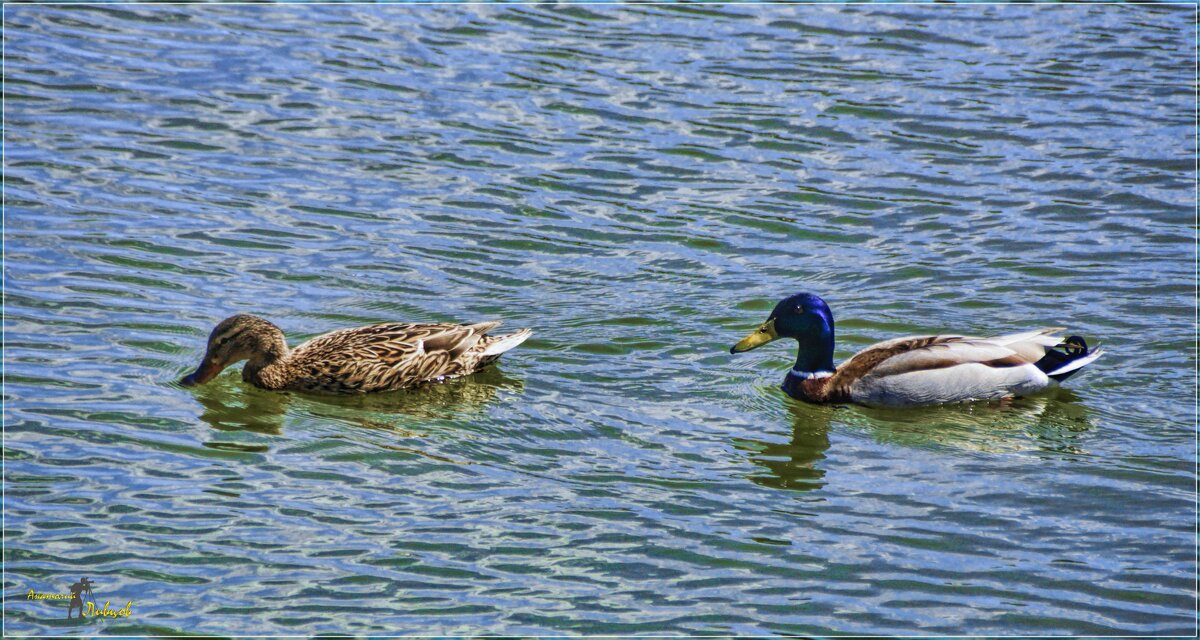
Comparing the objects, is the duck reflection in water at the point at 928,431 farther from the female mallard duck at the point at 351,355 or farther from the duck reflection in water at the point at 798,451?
the female mallard duck at the point at 351,355

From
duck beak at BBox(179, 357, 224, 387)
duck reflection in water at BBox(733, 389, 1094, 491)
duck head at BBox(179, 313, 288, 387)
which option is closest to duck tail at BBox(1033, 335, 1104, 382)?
duck reflection in water at BBox(733, 389, 1094, 491)

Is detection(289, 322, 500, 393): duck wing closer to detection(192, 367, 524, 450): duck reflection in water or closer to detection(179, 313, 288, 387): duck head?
detection(192, 367, 524, 450): duck reflection in water

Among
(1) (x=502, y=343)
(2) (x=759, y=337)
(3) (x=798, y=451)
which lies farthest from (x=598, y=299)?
(3) (x=798, y=451)

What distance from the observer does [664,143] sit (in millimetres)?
16000

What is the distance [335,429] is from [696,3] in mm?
11606

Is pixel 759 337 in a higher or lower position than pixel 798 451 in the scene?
higher

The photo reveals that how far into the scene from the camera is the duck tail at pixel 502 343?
11164mm

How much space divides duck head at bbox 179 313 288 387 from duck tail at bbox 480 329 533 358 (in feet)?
5.02

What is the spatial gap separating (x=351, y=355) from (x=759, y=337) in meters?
3.08

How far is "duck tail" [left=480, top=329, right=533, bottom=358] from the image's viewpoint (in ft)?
36.6

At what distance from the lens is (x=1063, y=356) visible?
1112 cm

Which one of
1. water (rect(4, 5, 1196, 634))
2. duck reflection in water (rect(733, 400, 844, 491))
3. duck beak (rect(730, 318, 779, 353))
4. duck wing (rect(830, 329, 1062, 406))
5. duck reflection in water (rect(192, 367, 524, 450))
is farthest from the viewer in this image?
duck beak (rect(730, 318, 779, 353))

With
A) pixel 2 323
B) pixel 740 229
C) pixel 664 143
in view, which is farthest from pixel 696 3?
pixel 2 323

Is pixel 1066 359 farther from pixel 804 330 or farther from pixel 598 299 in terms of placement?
pixel 598 299
